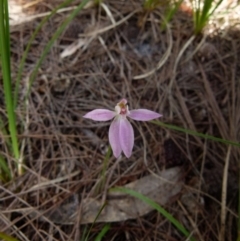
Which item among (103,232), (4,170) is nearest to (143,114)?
(103,232)

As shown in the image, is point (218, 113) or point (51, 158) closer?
point (51, 158)

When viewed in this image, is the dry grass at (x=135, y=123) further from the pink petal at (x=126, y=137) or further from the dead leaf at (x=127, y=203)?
the pink petal at (x=126, y=137)

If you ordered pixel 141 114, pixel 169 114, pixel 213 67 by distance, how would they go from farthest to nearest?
pixel 213 67
pixel 169 114
pixel 141 114

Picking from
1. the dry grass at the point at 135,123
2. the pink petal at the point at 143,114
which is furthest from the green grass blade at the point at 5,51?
the pink petal at the point at 143,114

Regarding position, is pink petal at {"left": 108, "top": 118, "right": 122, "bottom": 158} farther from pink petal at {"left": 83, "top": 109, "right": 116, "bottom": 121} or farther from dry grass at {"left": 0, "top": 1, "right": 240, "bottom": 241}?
dry grass at {"left": 0, "top": 1, "right": 240, "bottom": 241}

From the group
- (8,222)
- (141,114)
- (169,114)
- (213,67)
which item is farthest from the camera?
(213,67)

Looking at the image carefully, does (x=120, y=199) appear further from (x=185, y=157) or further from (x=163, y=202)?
(x=185, y=157)

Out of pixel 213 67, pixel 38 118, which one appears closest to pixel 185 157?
pixel 213 67
